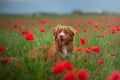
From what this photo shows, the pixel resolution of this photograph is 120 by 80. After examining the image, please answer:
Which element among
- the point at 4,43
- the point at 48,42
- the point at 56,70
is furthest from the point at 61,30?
the point at 56,70

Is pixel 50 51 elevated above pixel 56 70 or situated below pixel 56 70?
below

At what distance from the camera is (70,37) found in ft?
22.8

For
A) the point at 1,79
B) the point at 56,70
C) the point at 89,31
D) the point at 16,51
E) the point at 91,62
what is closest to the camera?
the point at 56,70

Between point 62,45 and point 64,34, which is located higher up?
point 64,34

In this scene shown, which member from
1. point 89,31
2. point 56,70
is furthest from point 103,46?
point 56,70

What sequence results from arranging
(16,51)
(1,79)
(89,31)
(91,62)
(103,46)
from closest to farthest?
(1,79) → (91,62) → (16,51) → (103,46) → (89,31)

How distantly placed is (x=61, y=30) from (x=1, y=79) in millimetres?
2258

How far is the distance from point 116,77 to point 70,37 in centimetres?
373

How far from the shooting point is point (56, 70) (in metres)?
3.59

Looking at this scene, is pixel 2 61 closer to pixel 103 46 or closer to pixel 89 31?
pixel 103 46

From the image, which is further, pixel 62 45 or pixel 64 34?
pixel 62 45

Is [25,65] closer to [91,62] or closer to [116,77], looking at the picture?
[91,62]

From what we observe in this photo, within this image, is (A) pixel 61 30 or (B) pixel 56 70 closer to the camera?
(B) pixel 56 70

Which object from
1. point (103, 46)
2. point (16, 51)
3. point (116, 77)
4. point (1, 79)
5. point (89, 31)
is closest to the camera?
point (116, 77)
